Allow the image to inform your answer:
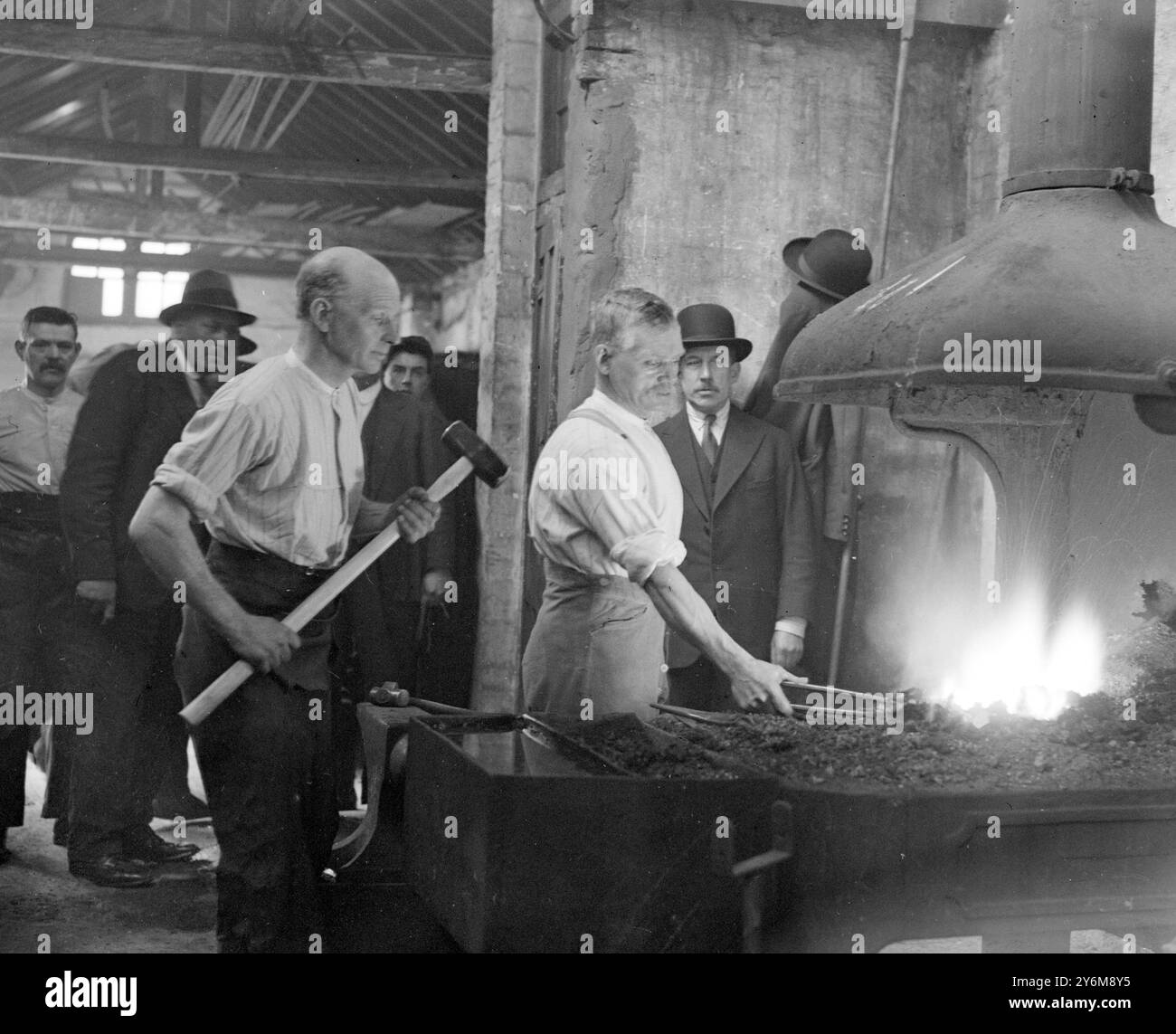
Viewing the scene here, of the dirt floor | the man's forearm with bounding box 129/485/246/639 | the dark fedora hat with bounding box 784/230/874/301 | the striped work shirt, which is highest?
the dark fedora hat with bounding box 784/230/874/301

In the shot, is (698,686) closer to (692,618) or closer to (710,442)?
(710,442)

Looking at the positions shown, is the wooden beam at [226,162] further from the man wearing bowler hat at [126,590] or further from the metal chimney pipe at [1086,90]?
the metal chimney pipe at [1086,90]

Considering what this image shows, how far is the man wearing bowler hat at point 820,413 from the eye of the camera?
550cm

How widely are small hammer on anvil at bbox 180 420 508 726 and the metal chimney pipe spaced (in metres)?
1.79

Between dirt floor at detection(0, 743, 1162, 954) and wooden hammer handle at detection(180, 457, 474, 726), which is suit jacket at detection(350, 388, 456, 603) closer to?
dirt floor at detection(0, 743, 1162, 954)

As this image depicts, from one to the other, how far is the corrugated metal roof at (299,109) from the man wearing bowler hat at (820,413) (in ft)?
9.86

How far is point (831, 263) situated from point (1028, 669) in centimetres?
196

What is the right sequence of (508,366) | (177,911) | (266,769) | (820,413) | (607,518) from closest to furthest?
(266,769) → (607,518) → (177,911) → (820,413) → (508,366)

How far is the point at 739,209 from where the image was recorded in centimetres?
557

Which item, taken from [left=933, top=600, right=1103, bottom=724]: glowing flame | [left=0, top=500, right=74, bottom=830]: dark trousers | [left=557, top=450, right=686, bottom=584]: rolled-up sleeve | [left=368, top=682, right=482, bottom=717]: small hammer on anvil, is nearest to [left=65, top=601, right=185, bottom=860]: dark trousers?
[left=0, top=500, right=74, bottom=830]: dark trousers

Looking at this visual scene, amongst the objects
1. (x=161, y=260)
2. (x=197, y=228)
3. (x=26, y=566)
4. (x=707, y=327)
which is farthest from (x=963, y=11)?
(x=161, y=260)

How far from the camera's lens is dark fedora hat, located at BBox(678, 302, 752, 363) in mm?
5324

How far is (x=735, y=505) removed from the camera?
534 cm
